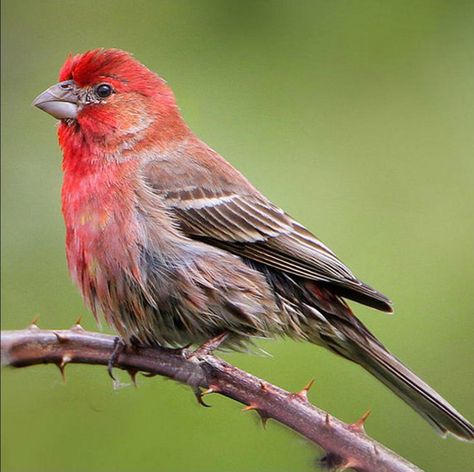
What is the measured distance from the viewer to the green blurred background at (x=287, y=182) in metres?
2.08

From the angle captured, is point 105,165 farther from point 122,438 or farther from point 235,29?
point 122,438

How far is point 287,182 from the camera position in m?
2.75

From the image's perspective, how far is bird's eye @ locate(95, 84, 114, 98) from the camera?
9.04ft

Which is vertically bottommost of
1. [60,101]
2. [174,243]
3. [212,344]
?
[212,344]

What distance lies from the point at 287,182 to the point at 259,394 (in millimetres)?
1130

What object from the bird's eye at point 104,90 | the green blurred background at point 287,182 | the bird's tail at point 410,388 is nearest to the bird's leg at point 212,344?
the green blurred background at point 287,182

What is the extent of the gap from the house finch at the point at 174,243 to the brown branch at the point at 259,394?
574mm

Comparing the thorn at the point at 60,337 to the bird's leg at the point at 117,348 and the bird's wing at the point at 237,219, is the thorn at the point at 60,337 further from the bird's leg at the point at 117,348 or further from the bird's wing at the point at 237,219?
the bird's wing at the point at 237,219

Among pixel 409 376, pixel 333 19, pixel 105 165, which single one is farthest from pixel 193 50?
pixel 409 376

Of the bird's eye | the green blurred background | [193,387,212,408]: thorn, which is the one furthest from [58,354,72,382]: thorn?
the bird's eye

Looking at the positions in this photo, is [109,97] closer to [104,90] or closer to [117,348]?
[104,90]

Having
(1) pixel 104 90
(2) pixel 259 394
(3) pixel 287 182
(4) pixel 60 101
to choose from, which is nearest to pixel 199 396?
(2) pixel 259 394

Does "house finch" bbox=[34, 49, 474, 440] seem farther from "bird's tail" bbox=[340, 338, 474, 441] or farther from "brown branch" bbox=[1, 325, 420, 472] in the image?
"brown branch" bbox=[1, 325, 420, 472]

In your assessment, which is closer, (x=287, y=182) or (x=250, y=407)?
(x=250, y=407)
